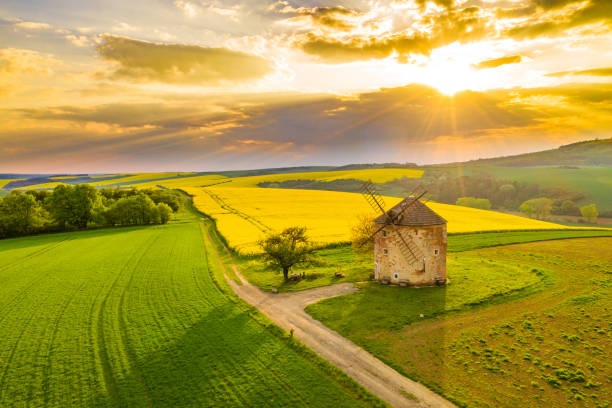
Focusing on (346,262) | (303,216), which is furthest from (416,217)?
(303,216)

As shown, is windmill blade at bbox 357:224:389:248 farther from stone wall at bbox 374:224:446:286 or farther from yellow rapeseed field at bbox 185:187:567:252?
yellow rapeseed field at bbox 185:187:567:252

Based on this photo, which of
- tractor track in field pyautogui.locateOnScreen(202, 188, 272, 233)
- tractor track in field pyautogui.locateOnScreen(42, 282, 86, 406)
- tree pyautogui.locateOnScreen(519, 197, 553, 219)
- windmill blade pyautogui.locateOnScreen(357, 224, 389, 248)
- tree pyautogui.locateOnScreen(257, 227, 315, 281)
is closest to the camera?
tractor track in field pyautogui.locateOnScreen(42, 282, 86, 406)

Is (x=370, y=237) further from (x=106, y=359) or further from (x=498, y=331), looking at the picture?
(x=106, y=359)

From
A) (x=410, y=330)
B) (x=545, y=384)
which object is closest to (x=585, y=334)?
(x=545, y=384)

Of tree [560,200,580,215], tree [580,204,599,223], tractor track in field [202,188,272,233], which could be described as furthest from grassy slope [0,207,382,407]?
tree [560,200,580,215]

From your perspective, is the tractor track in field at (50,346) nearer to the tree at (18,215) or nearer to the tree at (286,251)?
the tree at (286,251)

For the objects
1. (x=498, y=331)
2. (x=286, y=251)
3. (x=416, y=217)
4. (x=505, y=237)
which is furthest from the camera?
(x=505, y=237)
